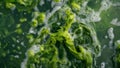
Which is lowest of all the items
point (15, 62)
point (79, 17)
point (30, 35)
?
point (15, 62)

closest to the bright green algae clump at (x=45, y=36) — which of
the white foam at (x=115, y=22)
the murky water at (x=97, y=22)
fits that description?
the murky water at (x=97, y=22)

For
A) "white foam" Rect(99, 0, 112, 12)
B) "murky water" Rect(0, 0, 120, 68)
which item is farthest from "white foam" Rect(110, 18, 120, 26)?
"white foam" Rect(99, 0, 112, 12)

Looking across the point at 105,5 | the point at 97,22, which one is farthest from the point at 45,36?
the point at 105,5

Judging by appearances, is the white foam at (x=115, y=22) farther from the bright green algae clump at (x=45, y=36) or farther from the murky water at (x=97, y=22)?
the bright green algae clump at (x=45, y=36)

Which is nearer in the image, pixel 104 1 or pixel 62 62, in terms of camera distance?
pixel 62 62

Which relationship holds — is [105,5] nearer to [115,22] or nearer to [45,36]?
[115,22]

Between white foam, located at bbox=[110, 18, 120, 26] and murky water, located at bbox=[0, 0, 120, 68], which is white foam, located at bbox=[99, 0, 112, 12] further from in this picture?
white foam, located at bbox=[110, 18, 120, 26]

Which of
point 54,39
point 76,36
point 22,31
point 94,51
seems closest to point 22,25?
point 22,31

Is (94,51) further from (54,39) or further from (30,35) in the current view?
(30,35)

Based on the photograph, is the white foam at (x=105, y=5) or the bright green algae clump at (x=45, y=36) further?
the white foam at (x=105, y=5)
